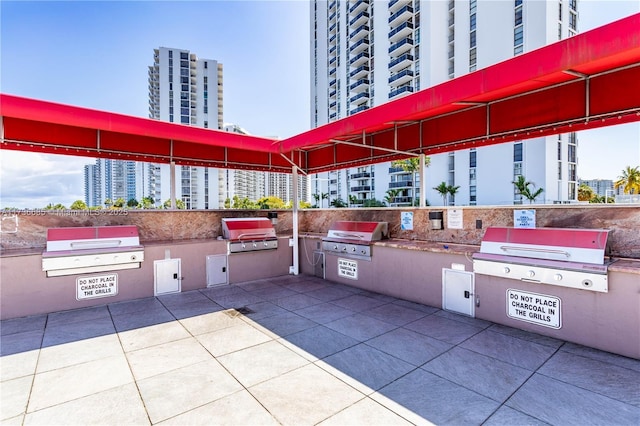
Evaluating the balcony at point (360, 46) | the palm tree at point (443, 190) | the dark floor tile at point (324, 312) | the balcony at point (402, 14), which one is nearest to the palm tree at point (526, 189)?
the palm tree at point (443, 190)

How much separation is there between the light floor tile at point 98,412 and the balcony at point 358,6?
56.9 meters

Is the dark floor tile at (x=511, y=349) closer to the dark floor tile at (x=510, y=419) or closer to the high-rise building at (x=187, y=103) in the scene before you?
the dark floor tile at (x=510, y=419)

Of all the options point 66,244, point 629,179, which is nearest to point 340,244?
point 66,244

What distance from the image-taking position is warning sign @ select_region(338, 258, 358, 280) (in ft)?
19.3

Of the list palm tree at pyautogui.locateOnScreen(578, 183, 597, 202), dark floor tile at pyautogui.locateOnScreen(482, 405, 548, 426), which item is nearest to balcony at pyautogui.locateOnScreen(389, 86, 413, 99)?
palm tree at pyautogui.locateOnScreen(578, 183, 597, 202)

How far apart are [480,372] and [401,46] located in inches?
1848

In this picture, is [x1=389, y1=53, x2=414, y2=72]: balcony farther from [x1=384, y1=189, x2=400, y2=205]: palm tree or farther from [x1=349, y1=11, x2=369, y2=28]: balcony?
[x1=384, y1=189, x2=400, y2=205]: palm tree

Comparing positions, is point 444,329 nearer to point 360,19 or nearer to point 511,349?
point 511,349

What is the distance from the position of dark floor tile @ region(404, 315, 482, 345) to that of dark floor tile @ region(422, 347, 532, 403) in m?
0.37

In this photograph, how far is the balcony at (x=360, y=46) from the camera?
48.2m

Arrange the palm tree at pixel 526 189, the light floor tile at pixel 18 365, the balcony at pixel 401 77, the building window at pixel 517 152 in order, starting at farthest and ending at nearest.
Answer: the balcony at pixel 401 77, the building window at pixel 517 152, the palm tree at pixel 526 189, the light floor tile at pixel 18 365

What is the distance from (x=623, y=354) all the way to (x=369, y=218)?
13.0ft

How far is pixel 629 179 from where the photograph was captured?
3431 cm

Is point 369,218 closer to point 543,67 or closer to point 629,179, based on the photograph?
point 543,67
